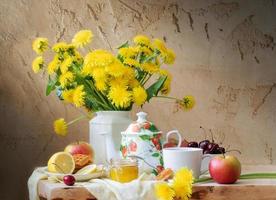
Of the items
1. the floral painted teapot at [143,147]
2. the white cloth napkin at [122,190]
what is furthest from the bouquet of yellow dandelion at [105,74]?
the white cloth napkin at [122,190]

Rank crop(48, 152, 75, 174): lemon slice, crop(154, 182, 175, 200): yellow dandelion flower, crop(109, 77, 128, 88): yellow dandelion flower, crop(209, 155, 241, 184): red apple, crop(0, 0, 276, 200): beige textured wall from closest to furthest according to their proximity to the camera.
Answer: crop(154, 182, 175, 200): yellow dandelion flower < crop(209, 155, 241, 184): red apple < crop(48, 152, 75, 174): lemon slice < crop(109, 77, 128, 88): yellow dandelion flower < crop(0, 0, 276, 200): beige textured wall

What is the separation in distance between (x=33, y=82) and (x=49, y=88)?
307 mm

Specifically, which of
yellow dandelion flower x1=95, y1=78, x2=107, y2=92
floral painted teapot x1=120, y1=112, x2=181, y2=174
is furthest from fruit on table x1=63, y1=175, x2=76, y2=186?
yellow dandelion flower x1=95, y1=78, x2=107, y2=92

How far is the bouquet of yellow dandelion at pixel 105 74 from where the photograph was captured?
184 cm

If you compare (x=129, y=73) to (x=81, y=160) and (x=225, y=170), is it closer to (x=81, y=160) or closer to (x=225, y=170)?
(x=81, y=160)

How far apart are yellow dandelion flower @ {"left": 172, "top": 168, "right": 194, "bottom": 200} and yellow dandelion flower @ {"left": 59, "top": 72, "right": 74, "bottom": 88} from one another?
1.76 feet

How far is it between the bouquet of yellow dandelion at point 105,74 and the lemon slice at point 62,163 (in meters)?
0.20

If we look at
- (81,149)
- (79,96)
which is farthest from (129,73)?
(81,149)

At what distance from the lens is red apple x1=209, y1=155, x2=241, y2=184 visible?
1.64 metres

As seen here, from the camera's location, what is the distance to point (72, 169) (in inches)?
68.8

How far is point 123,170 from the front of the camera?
1.66 m

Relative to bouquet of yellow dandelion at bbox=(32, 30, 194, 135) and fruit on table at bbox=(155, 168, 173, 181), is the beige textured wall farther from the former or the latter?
fruit on table at bbox=(155, 168, 173, 181)

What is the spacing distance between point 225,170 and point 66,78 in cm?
62

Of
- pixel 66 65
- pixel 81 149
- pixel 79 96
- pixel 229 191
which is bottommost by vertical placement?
pixel 229 191
